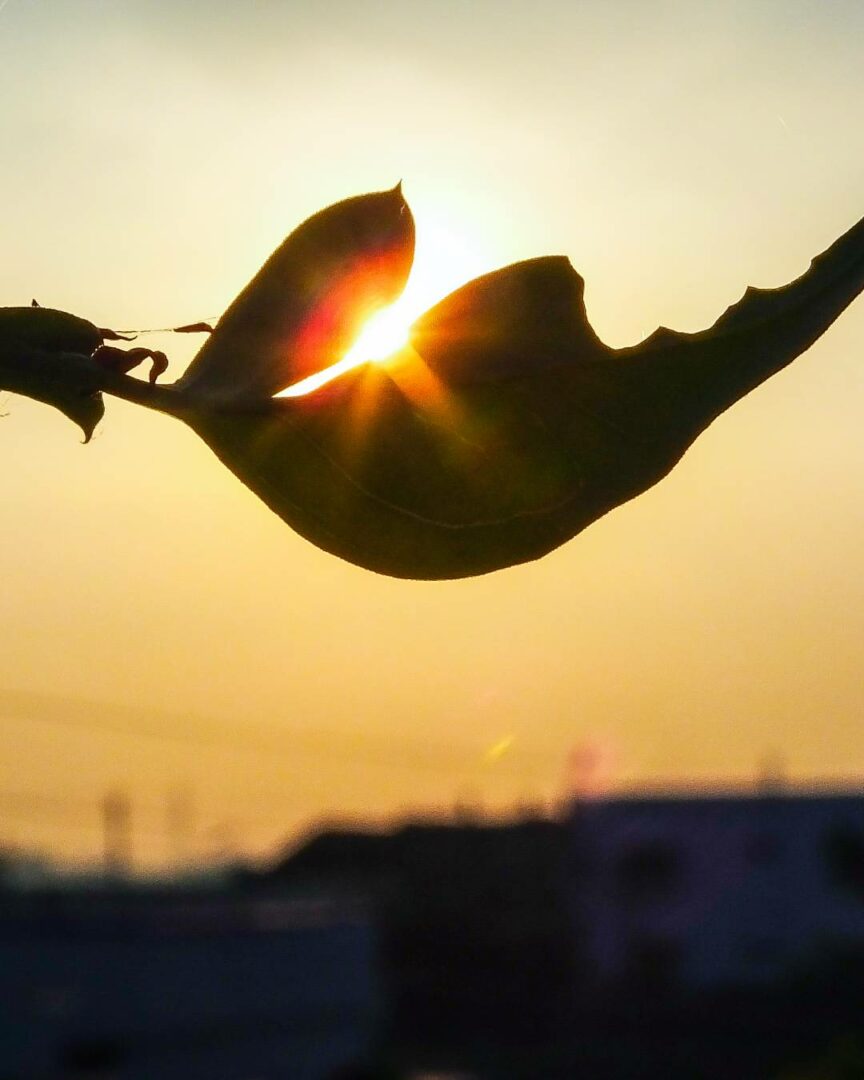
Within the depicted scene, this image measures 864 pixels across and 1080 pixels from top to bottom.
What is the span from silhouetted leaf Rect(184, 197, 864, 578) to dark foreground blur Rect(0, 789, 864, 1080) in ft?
91.8

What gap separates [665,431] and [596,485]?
53 mm

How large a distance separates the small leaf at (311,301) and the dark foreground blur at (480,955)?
28099mm

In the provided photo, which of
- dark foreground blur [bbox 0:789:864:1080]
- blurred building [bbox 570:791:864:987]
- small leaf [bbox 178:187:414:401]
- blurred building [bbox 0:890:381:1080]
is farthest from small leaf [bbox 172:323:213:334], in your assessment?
blurred building [bbox 570:791:864:987]

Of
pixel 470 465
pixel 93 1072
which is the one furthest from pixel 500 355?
pixel 93 1072

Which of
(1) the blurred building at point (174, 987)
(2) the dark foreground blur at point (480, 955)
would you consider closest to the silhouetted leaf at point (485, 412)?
(2) the dark foreground blur at point (480, 955)

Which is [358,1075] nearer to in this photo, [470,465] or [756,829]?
[756,829]

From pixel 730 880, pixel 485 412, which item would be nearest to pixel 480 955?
pixel 730 880

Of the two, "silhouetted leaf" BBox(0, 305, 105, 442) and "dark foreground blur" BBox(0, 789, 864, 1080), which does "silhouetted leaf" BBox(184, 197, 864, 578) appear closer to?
"silhouetted leaf" BBox(0, 305, 105, 442)

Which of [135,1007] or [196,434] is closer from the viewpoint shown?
[196,434]

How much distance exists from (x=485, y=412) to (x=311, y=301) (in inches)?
5.1

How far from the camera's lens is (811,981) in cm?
3956

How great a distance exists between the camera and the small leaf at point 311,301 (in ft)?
3.04

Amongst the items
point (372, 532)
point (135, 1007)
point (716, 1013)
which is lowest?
point (716, 1013)

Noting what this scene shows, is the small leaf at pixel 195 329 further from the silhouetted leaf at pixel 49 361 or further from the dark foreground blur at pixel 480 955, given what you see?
the dark foreground blur at pixel 480 955
